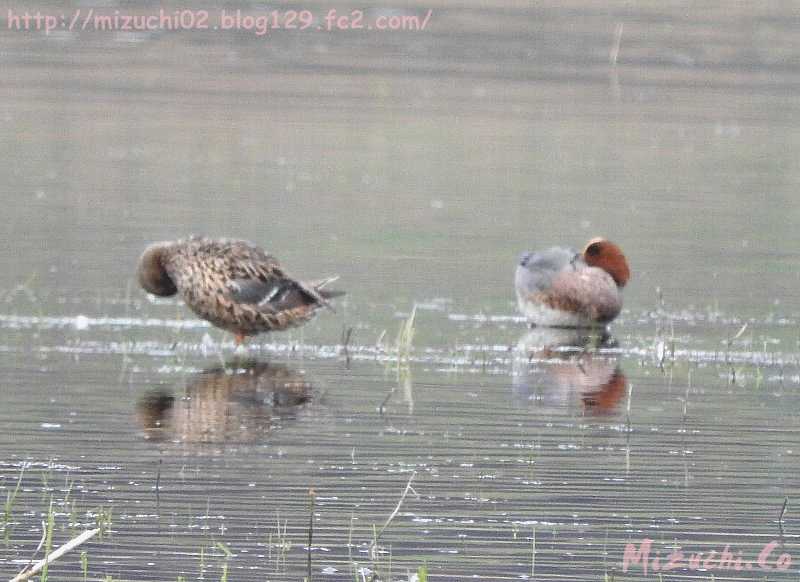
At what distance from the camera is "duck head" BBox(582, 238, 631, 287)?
13.1m

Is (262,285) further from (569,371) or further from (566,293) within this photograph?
(566,293)

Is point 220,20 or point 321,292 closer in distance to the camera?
point 321,292

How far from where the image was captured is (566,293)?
1278 centimetres

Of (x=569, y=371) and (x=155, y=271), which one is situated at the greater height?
(x=155, y=271)

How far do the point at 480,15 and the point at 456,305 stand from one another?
72.9ft

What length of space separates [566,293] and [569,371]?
5.86 feet

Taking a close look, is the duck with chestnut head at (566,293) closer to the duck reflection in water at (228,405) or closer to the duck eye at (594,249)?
the duck eye at (594,249)

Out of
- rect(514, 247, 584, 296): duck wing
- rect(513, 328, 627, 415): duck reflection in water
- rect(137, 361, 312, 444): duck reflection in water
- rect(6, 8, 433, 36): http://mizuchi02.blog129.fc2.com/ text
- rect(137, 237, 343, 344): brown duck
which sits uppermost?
rect(6, 8, 433, 36): http://mizuchi02.blog129.fc2.com/ text

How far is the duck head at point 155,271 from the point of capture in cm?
1193

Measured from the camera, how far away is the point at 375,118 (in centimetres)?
2380

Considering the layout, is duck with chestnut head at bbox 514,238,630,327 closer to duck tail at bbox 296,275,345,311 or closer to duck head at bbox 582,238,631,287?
duck head at bbox 582,238,631,287

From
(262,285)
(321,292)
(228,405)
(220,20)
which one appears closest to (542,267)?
(321,292)

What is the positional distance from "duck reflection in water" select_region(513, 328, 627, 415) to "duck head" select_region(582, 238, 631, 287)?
0.52m

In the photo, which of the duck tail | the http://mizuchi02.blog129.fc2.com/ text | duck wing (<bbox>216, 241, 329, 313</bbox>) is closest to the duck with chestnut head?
the duck tail
